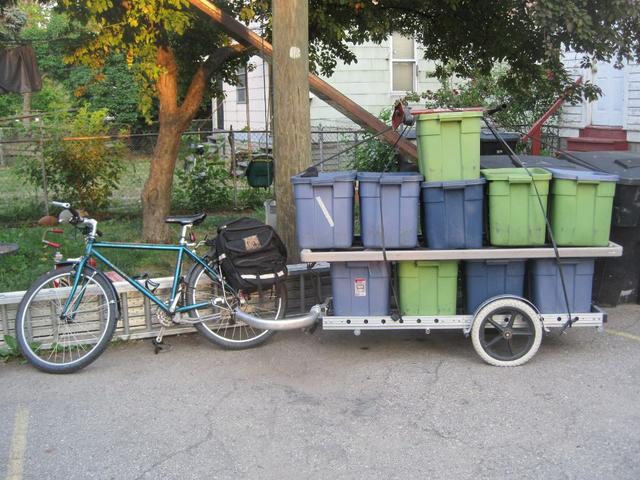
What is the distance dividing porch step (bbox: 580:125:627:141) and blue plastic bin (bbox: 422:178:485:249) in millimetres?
9904

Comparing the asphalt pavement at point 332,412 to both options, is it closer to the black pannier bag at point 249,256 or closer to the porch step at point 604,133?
the black pannier bag at point 249,256

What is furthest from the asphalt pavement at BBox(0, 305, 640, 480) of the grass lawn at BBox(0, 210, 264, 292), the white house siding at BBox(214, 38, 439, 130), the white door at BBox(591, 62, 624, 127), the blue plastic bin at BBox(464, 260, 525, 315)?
the white house siding at BBox(214, 38, 439, 130)

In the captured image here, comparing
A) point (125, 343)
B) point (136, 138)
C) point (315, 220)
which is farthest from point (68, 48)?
point (315, 220)

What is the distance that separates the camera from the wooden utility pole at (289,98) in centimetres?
621

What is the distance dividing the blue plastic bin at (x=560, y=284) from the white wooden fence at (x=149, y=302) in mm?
1804

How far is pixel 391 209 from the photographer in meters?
5.30

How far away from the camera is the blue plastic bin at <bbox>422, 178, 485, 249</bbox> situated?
5262 millimetres

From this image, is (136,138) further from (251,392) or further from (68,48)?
(251,392)

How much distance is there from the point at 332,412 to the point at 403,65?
14.1 meters

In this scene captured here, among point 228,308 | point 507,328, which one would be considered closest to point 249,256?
point 228,308

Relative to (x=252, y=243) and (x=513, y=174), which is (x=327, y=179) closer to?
(x=252, y=243)

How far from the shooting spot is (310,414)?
4.65 meters

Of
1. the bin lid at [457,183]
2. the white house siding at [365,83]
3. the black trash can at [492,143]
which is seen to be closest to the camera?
the bin lid at [457,183]

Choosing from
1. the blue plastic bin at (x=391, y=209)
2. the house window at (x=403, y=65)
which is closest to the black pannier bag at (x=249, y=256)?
the blue plastic bin at (x=391, y=209)
